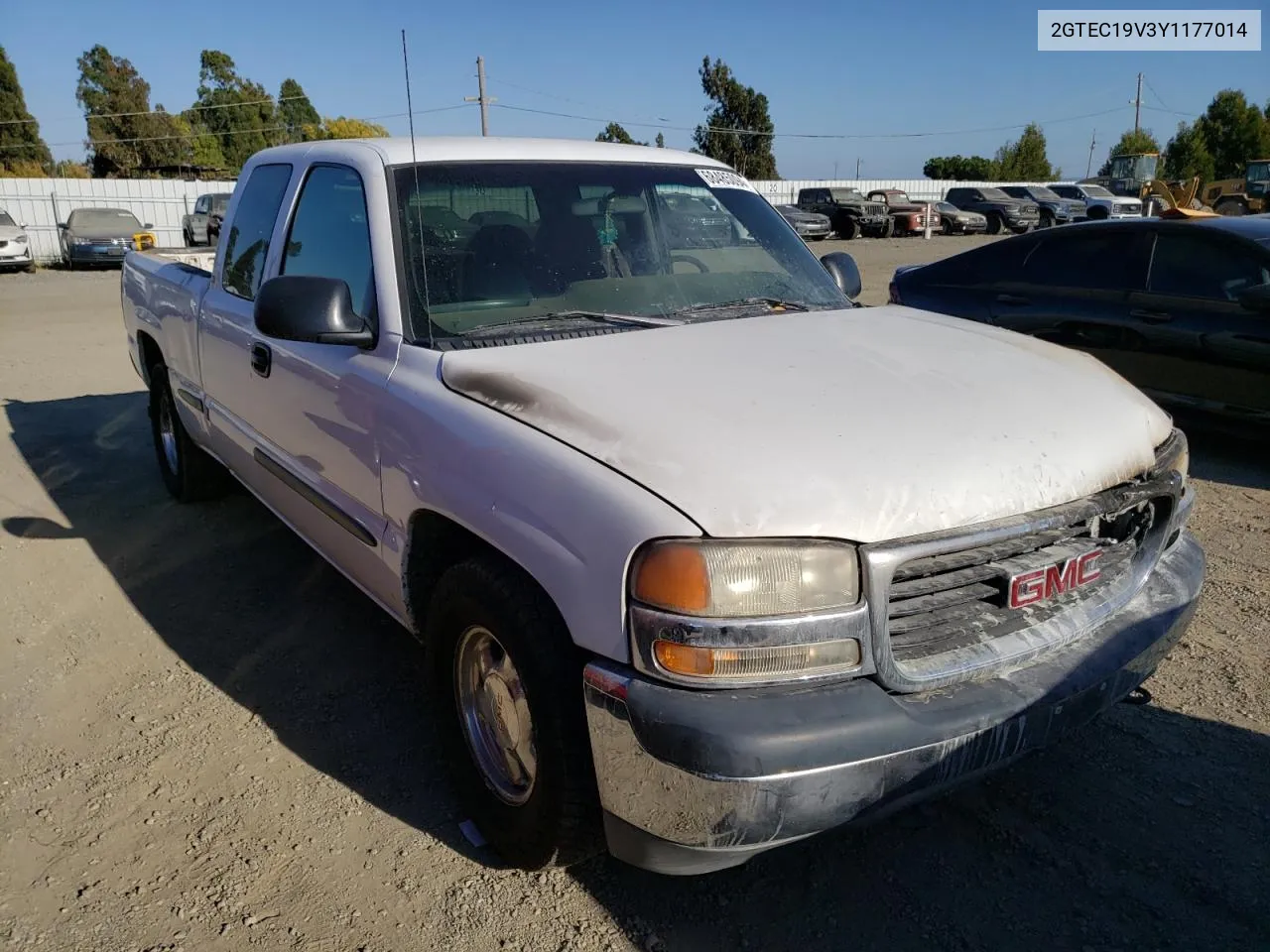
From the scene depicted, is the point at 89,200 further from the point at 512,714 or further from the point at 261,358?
the point at 512,714

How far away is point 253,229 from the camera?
416cm

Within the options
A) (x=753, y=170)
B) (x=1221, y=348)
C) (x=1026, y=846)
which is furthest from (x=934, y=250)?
(x=753, y=170)

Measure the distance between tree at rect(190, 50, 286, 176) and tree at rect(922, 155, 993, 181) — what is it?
47.8 meters

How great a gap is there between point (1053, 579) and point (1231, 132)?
77609 millimetres

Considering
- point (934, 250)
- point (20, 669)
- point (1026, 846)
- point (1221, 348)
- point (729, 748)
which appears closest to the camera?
point (729, 748)

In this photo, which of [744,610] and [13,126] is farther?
[13,126]

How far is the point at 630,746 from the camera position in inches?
78.4

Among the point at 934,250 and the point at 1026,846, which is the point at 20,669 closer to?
the point at 1026,846

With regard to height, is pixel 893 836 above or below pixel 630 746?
below

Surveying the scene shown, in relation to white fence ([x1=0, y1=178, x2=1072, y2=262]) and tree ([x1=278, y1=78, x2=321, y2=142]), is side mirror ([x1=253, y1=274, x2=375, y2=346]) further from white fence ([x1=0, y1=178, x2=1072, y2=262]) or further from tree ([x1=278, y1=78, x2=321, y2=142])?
tree ([x1=278, y1=78, x2=321, y2=142])

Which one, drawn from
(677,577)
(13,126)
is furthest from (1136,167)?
(13,126)

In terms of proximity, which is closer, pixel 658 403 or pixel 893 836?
pixel 658 403

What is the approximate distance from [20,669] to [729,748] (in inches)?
125

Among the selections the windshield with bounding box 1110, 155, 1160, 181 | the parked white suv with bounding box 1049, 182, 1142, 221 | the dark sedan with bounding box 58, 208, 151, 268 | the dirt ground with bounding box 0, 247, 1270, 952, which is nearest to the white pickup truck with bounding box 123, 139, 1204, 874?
the dirt ground with bounding box 0, 247, 1270, 952
